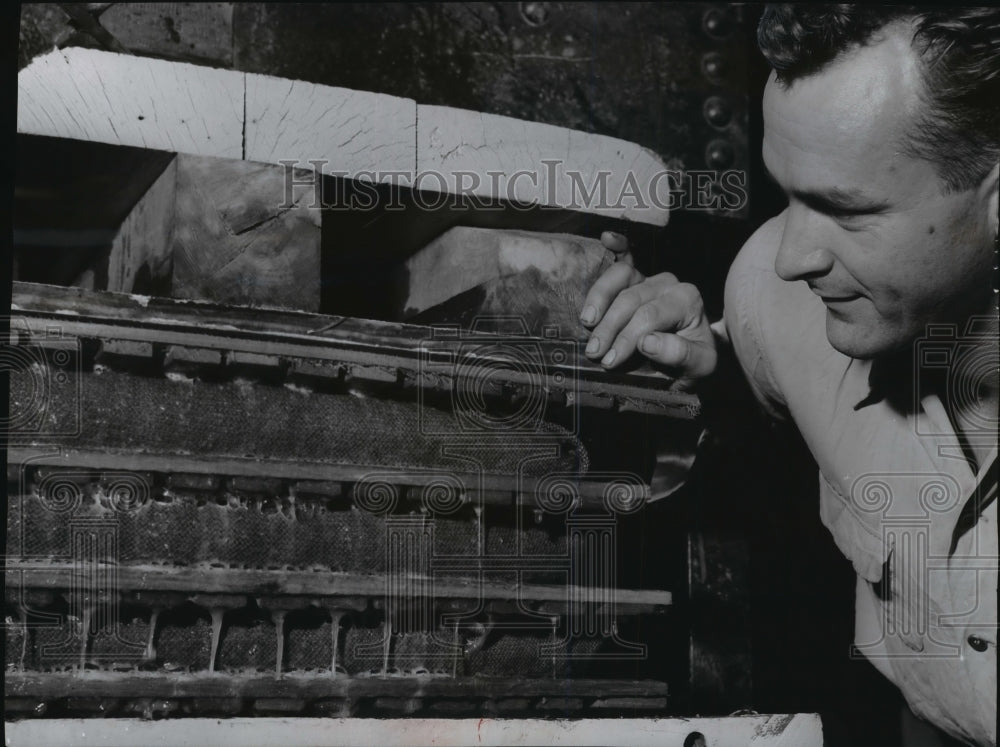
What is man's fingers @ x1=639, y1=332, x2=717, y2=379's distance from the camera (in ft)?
3.62

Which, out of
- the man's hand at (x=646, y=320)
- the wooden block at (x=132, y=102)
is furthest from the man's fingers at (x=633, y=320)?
the wooden block at (x=132, y=102)

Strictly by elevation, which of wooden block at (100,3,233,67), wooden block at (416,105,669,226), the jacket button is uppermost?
wooden block at (100,3,233,67)

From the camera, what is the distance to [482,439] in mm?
1035

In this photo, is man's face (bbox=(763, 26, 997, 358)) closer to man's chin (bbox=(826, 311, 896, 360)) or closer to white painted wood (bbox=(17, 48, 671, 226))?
man's chin (bbox=(826, 311, 896, 360))

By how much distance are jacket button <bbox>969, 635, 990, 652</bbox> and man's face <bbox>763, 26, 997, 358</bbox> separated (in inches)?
9.7

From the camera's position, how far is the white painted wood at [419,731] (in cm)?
91

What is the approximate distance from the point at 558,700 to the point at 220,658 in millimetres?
272

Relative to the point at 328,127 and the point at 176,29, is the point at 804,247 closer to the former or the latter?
the point at 328,127

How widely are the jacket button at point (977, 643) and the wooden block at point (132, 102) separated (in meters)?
0.70

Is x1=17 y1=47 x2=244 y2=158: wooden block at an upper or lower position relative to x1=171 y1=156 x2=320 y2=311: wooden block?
upper

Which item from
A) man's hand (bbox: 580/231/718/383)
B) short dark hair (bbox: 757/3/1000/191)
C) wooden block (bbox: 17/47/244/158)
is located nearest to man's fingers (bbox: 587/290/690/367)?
man's hand (bbox: 580/231/718/383)

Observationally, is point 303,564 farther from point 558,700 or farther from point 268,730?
point 558,700

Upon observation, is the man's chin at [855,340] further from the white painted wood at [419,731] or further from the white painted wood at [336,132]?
the white painted wood at [419,731]

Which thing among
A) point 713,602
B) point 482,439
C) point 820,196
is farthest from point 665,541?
point 820,196
